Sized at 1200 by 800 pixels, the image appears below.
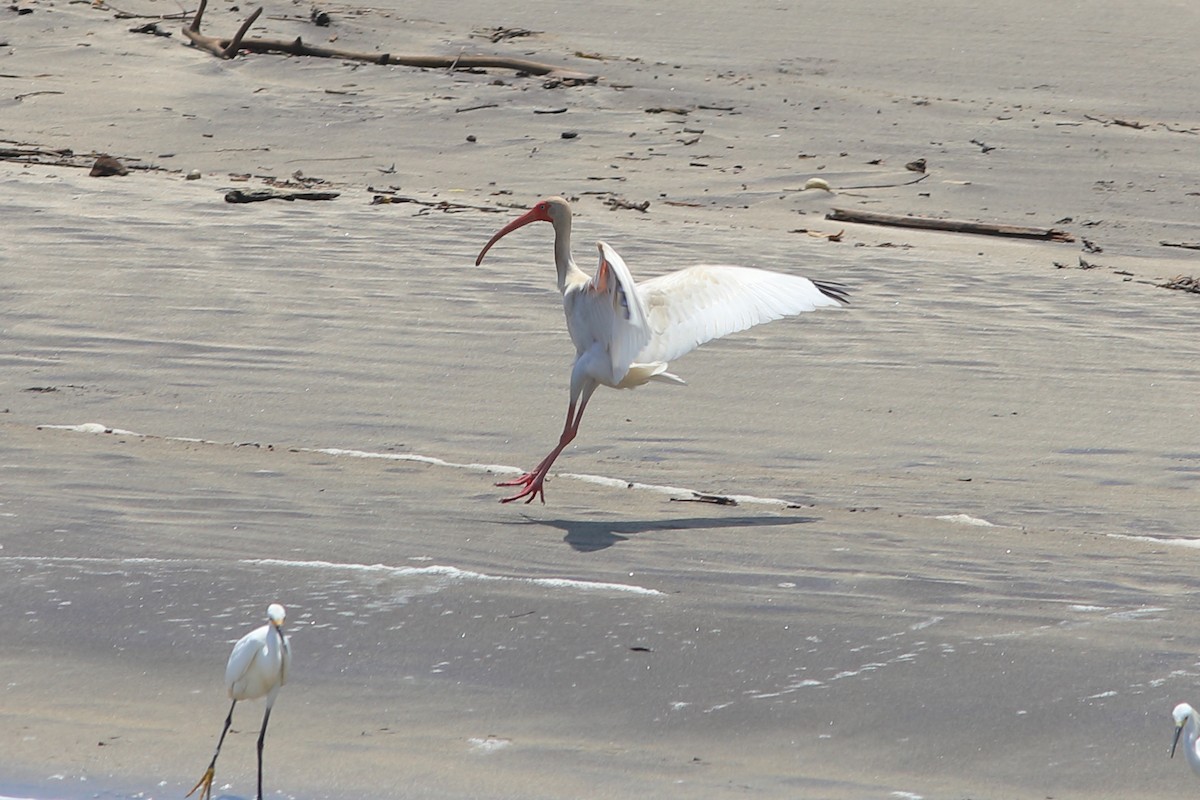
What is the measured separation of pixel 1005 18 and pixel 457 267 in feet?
36.6

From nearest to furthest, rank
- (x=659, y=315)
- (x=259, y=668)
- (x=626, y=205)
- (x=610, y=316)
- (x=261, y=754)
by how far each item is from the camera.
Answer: (x=259, y=668) → (x=261, y=754) → (x=610, y=316) → (x=659, y=315) → (x=626, y=205)

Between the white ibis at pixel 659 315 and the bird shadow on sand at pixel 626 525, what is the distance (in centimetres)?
43

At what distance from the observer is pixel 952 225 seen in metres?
11.8

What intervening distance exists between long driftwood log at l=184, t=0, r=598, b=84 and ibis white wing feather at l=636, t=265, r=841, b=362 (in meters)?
8.42

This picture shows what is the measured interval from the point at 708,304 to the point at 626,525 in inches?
53.8

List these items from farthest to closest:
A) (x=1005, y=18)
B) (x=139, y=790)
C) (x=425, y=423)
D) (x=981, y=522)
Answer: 1. (x=1005, y=18)
2. (x=425, y=423)
3. (x=981, y=522)
4. (x=139, y=790)

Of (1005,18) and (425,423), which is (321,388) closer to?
(425,423)

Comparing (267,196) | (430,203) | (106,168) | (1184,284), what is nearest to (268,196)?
(267,196)

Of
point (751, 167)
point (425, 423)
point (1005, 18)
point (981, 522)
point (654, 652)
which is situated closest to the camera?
point (654, 652)

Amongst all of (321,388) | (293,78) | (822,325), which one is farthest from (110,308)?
(293,78)

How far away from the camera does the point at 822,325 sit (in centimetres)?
960

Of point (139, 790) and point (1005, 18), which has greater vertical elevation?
point (1005, 18)

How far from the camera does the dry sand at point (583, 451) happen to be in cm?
477

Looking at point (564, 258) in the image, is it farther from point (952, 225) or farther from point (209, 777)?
point (952, 225)
